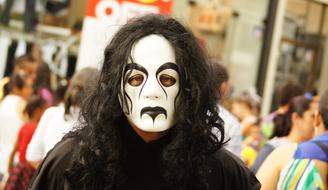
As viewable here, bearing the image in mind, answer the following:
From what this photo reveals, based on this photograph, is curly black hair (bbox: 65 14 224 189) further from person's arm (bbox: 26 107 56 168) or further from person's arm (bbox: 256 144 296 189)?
person's arm (bbox: 26 107 56 168)

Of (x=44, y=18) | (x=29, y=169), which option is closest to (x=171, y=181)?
(x=29, y=169)

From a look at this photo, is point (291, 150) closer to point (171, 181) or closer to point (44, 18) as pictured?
point (171, 181)

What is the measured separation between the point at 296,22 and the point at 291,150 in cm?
1023

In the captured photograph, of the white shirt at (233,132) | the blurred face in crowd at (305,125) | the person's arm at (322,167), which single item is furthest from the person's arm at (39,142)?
the person's arm at (322,167)

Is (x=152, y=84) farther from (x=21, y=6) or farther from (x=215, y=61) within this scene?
(x=21, y=6)

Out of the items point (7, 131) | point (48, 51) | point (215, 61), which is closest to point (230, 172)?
point (215, 61)

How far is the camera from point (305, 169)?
4277mm

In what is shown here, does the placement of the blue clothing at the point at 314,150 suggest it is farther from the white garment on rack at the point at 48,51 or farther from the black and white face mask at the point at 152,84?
the white garment on rack at the point at 48,51

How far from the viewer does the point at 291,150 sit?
4.49 meters

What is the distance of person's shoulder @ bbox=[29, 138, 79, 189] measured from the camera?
309cm

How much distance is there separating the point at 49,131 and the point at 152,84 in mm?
2420

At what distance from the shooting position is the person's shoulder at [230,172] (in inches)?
125

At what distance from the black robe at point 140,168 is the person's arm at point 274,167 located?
122 cm

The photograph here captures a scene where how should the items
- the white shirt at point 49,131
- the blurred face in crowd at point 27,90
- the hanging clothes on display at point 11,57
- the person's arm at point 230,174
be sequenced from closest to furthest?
1. the person's arm at point 230,174
2. the white shirt at point 49,131
3. the blurred face in crowd at point 27,90
4. the hanging clothes on display at point 11,57
